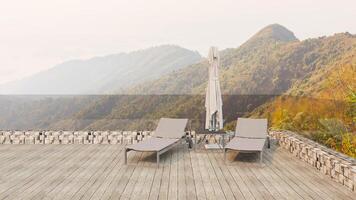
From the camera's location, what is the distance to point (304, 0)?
2288 centimetres

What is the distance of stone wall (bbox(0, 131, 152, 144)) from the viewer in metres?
8.06

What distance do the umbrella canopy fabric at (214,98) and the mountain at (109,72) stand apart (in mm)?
45112

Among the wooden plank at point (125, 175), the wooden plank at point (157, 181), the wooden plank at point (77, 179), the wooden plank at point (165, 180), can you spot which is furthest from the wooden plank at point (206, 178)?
the wooden plank at point (77, 179)

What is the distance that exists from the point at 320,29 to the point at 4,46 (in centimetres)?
3892

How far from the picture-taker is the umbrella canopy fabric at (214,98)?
23.4 ft

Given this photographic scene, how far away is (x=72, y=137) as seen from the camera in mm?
8156

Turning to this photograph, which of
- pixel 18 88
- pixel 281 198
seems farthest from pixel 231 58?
pixel 18 88

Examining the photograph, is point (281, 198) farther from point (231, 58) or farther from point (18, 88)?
point (18, 88)

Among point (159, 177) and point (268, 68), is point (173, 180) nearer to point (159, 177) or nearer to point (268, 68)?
point (159, 177)

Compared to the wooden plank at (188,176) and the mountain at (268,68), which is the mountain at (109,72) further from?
the wooden plank at (188,176)

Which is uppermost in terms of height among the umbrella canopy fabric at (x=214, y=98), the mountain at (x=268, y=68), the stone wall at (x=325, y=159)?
the mountain at (x=268, y=68)

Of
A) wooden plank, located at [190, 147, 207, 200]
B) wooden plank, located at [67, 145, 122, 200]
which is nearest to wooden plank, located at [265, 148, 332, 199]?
wooden plank, located at [190, 147, 207, 200]

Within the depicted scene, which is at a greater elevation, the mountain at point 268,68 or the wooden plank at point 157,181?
the mountain at point 268,68

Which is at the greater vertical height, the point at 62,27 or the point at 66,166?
the point at 62,27
